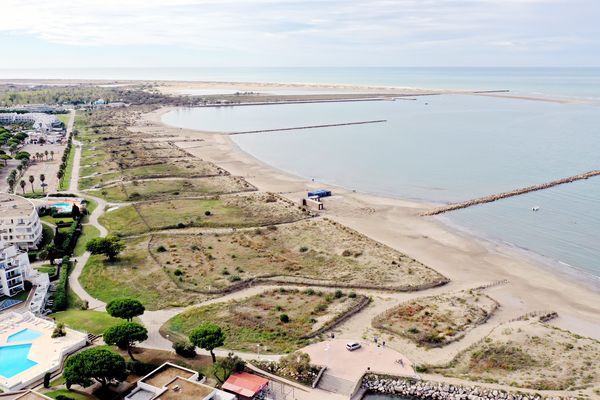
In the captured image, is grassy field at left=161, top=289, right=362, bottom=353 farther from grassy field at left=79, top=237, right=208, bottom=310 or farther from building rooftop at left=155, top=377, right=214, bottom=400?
building rooftop at left=155, top=377, right=214, bottom=400

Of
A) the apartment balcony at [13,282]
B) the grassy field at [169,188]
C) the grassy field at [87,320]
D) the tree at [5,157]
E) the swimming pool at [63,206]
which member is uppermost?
the tree at [5,157]

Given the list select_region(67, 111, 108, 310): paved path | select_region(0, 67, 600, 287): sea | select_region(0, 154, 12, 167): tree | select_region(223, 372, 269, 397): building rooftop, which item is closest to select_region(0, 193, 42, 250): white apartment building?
select_region(67, 111, 108, 310): paved path

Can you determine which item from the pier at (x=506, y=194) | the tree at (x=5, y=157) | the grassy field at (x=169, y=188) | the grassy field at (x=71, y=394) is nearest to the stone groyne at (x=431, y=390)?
the grassy field at (x=71, y=394)

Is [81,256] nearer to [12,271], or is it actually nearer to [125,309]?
[12,271]

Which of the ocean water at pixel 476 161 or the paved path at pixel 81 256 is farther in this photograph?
the ocean water at pixel 476 161

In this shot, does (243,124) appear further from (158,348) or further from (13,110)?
(158,348)

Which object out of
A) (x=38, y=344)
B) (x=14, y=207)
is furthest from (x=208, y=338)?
(x=14, y=207)

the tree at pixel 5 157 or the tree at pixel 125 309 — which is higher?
the tree at pixel 5 157

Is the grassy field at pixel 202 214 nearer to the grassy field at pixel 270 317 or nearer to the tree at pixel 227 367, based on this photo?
the grassy field at pixel 270 317
